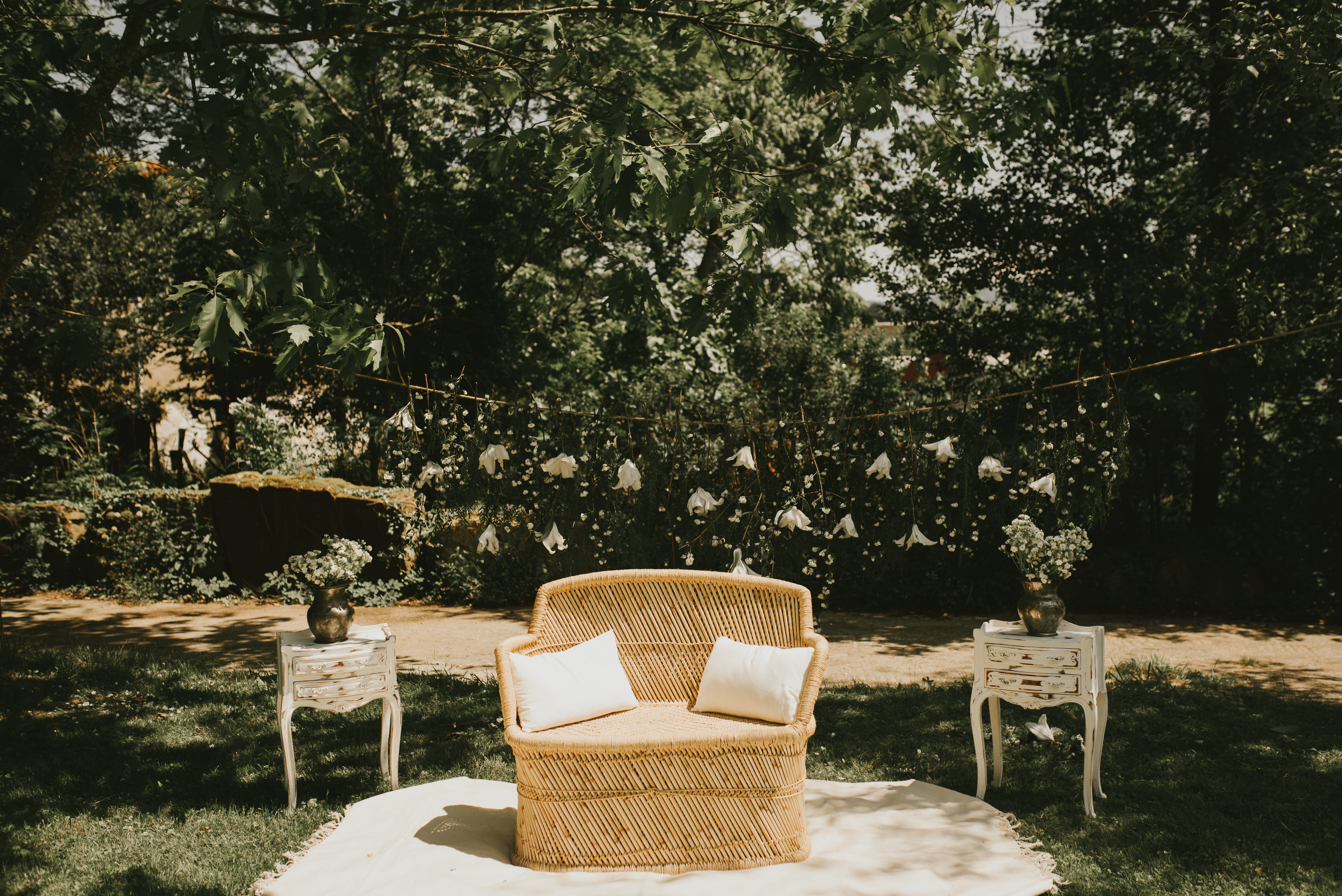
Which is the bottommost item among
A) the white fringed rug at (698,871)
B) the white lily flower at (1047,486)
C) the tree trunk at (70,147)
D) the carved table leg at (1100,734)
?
the white fringed rug at (698,871)

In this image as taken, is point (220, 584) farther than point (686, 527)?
Yes

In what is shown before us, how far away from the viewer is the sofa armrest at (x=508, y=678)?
3.38 meters

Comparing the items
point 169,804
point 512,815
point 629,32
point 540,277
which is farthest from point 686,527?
point 629,32

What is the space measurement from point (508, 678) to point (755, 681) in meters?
1.02

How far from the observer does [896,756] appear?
14.6 feet

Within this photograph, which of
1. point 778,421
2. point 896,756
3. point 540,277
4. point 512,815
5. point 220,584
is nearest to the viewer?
point 512,815

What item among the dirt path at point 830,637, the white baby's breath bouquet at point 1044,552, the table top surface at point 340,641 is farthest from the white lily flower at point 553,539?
the white baby's breath bouquet at point 1044,552

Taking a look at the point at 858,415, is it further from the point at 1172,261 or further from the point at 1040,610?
the point at 1172,261

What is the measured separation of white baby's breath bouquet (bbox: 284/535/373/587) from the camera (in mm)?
3955

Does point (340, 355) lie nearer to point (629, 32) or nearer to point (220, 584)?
point (220, 584)

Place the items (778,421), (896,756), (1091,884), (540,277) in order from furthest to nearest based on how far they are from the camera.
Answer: (540,277), (778,421), (896,756), (1091,884)

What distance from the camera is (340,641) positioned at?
392 cm

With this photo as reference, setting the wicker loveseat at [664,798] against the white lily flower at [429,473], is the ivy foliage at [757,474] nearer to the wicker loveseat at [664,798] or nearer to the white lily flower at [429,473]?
the white lily flower at [429,473]

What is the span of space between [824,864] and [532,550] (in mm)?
4929
